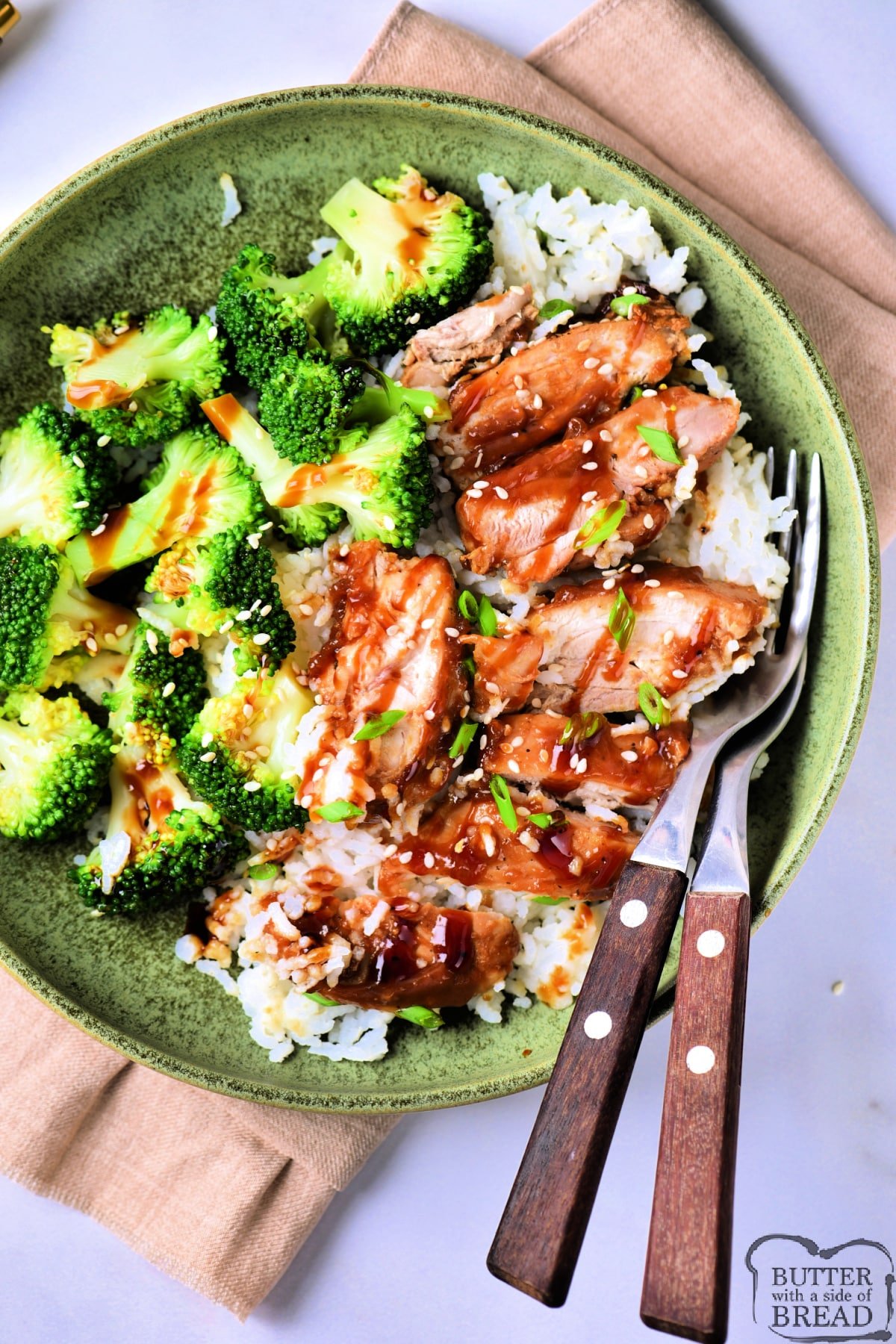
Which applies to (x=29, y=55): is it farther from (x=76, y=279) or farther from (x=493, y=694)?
(x=493, y=694)

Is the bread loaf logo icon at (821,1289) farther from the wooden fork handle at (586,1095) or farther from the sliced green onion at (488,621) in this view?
the sliced green onion at (488,621)

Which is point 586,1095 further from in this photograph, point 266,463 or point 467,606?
point 266,463

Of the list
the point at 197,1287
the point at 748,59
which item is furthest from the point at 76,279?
the point at 197,1287

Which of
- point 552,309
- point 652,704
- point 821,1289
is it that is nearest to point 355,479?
point 552,309

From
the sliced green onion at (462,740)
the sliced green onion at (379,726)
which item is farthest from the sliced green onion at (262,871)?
the sliced green onion at (462,740)

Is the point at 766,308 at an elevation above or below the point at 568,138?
below
